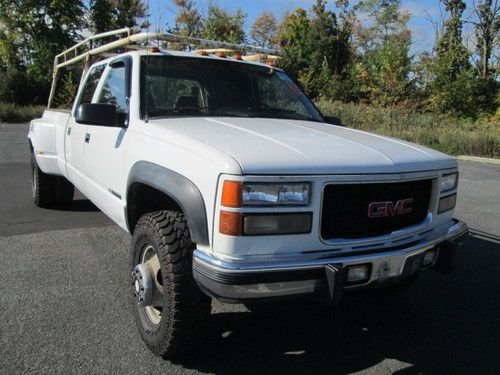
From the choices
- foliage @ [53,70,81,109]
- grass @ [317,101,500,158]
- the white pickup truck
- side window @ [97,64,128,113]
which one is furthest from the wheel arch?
grass @ [317,101,500,158]

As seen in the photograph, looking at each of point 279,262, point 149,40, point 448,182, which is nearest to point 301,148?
point 279,262

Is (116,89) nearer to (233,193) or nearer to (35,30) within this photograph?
(233,193)

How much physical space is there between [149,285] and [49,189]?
3871 mm

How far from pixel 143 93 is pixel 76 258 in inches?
74.0

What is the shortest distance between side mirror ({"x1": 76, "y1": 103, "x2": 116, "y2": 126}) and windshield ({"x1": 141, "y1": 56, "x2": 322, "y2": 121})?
0.72ft

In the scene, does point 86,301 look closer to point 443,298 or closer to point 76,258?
point 76,258

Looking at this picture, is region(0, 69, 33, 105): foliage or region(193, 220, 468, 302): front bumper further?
region(0, 69, 33, 105): foliage

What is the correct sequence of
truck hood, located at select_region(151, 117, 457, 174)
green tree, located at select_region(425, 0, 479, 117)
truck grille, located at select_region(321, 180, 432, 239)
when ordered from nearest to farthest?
1. truck hood, located at select_region(151, 117, 457, 174)
2. truck grille, located at select_region(321, 180, 432, 239)
3. green tree, located at select_region(425, 0, 479, 117)

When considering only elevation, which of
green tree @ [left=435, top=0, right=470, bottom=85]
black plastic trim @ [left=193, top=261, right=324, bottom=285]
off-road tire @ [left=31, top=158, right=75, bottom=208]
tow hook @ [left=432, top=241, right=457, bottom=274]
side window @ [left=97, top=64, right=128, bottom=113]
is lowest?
off-road tire @ [left=31, top=158, right=75, bottom=208]

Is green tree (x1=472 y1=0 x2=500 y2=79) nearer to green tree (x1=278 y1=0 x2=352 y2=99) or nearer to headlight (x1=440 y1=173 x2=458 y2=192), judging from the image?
green tree (x1=278 y1=0 x2=352 y2=99)

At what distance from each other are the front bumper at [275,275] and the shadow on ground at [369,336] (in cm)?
67

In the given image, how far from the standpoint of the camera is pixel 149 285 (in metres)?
3.01

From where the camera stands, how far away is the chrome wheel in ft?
9.87

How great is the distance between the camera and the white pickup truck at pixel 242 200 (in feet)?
7.97
